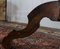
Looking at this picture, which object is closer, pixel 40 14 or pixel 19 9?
pixel 40 14

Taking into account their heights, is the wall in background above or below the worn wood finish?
below

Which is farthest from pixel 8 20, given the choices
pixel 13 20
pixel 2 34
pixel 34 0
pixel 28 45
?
pixel 28 45

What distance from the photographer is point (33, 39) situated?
73.8 inches

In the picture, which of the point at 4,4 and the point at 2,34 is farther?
the point at 4,4

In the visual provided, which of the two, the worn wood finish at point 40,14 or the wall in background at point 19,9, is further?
the wall in background at point 19,9

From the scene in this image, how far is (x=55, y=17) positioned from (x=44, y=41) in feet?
2.86

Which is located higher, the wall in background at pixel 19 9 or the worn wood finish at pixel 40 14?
the worn wood finish at pixel 40 14

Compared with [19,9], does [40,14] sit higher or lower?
higher

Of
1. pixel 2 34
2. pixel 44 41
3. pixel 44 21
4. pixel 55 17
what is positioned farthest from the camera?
pixel 44 21

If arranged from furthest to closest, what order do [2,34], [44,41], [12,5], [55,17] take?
[12,5], [2,34], [44,41], [55,17]

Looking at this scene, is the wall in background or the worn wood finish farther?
the wall in background

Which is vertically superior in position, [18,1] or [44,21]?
[18,1]

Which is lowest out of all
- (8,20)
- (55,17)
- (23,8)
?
(8,20)

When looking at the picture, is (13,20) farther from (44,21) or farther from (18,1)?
(44,21)
